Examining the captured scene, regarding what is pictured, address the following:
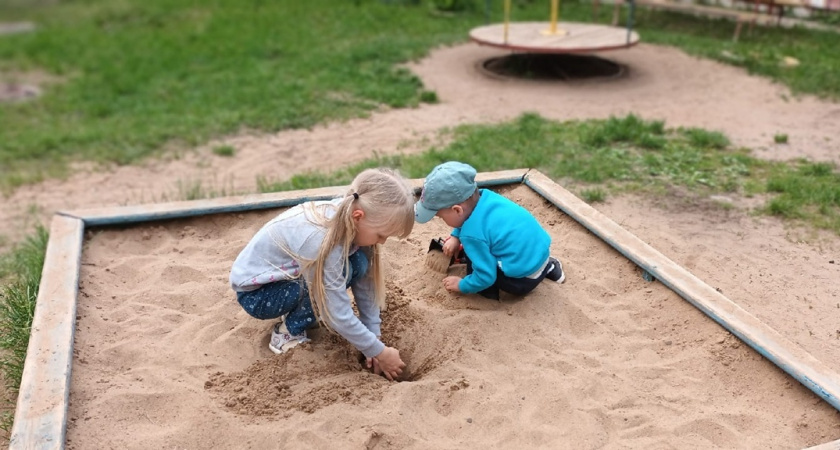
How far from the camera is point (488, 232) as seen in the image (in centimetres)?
296

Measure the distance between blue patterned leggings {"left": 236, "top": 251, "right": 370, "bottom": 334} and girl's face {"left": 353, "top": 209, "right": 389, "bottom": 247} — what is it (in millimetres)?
169

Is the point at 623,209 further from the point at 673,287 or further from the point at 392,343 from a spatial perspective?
the point at 392,343

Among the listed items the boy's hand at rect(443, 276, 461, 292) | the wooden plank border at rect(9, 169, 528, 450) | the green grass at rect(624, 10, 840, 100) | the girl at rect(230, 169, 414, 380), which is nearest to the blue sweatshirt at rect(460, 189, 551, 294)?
the boy's hand at rect(443, 276, 461, 292)

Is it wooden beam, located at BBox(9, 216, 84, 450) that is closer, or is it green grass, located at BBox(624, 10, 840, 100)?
wooden beam, located at BBox(9, 216, 84, 450)

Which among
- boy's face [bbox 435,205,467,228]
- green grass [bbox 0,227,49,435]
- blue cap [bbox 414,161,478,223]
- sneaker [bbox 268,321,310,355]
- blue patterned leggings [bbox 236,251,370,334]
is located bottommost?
green grass [bbox 0,227,49,435]

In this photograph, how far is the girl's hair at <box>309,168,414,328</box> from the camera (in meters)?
2.42

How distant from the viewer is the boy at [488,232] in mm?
2898

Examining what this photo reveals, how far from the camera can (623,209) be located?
425 cm

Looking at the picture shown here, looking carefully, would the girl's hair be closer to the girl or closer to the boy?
the girl

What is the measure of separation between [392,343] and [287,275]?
529 mm

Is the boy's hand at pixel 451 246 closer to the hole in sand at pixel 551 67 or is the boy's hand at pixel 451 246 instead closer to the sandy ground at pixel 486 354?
the sandy ground at pixel 486 354

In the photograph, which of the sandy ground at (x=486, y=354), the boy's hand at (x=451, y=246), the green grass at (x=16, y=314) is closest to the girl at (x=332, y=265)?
the sandy ground at (x=486, y=354)

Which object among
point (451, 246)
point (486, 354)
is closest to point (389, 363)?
point (486, 354)

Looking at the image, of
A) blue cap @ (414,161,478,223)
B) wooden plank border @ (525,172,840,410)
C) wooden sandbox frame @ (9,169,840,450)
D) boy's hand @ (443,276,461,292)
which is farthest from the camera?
boy's hand @ (443,276,461,292)
